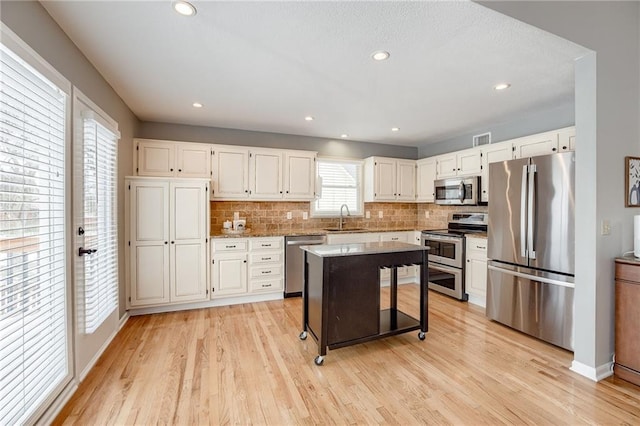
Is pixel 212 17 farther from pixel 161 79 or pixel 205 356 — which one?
pixel 205 356

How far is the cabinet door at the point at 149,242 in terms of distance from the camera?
3.49m

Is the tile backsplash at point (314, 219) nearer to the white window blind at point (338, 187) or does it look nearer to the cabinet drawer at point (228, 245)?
the white window blind at point (338, 187)

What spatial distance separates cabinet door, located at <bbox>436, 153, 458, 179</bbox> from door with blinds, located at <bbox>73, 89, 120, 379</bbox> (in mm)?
4438

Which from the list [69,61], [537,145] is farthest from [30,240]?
[537,145]

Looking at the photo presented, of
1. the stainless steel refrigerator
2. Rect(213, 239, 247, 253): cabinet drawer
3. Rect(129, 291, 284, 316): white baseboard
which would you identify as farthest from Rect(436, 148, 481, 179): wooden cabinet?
Rect(213, 239, 247, 253): cabinet drawer

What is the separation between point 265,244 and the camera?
13.6 feet

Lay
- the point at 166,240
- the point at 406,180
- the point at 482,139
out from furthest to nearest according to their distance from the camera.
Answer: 1. the point at 406,180
2. the point at 482,139
3. the point at 166,240

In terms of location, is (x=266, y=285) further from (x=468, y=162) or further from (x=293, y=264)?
(x=468, y=162)

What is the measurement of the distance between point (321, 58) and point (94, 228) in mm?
2338

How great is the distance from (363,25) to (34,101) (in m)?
1.99

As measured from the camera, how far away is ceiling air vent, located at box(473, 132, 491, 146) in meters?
4.43

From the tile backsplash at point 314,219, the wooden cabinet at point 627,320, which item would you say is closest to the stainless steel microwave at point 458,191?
the tile backsplash at point 314,219

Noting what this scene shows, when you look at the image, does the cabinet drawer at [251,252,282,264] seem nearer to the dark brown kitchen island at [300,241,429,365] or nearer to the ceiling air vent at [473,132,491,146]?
the dark brown kitchen island at [300,241,429,365]

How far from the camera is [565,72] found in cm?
261
